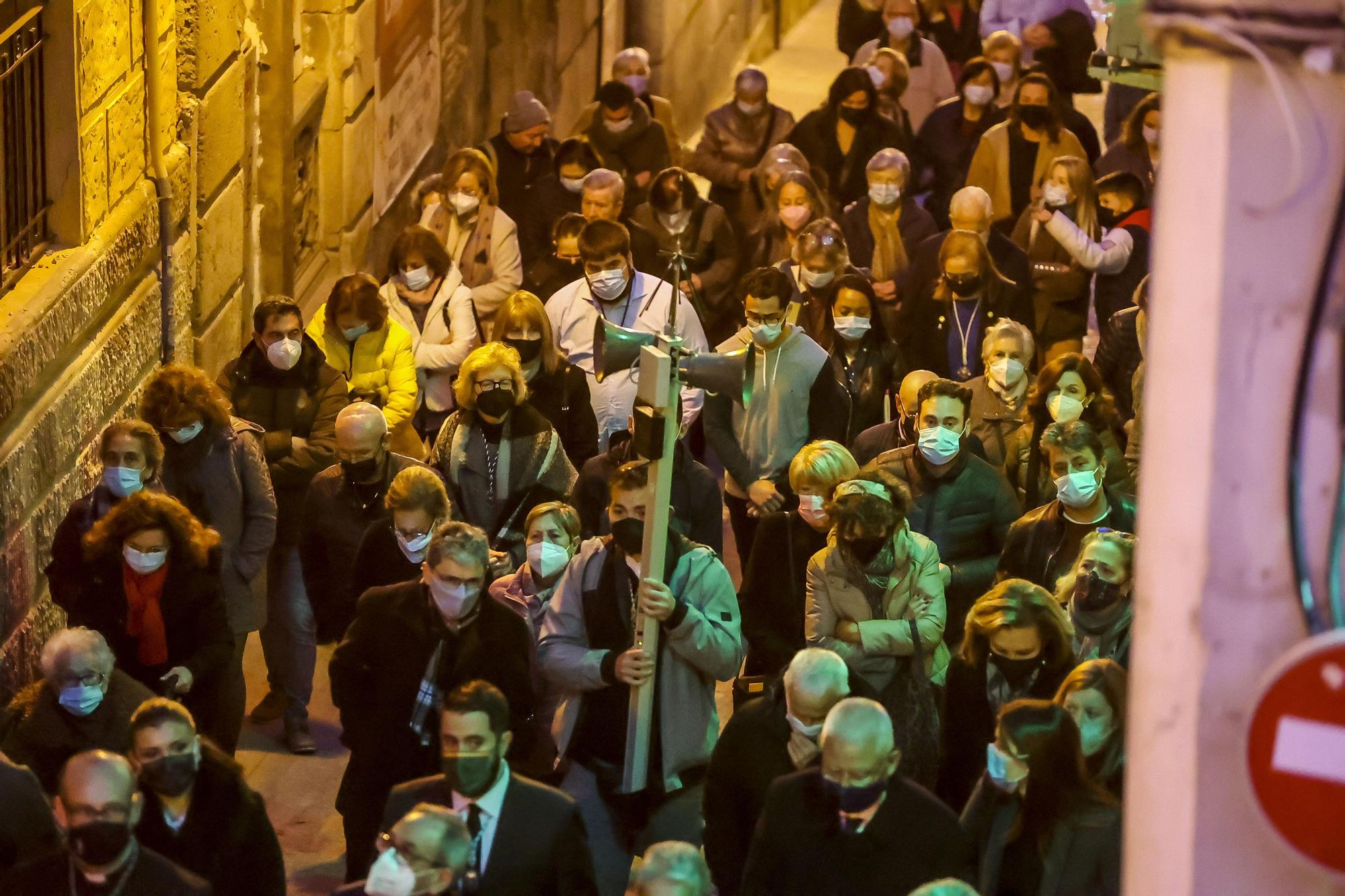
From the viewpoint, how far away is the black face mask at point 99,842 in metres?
5.70

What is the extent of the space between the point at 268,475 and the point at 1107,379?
3838 millimetres

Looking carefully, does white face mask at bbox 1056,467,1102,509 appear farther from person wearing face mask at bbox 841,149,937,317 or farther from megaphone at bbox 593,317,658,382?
person wearing face mask at bbox 841,149,937,317

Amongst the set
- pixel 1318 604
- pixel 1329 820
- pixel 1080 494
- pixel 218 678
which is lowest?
pixel 218 678

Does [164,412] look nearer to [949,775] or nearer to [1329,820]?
[949,775]

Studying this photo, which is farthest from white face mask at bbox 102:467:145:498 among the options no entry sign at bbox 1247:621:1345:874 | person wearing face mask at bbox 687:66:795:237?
person wearing face mask at bbox 687:66:795:237

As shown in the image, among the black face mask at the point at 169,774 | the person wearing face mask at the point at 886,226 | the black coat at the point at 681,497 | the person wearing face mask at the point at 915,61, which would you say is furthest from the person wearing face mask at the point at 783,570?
the person wearing face mask at the point at 915,61

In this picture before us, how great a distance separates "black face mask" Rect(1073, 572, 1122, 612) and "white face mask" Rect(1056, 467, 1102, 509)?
575 mm

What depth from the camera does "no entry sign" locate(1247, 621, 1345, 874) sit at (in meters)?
2.67

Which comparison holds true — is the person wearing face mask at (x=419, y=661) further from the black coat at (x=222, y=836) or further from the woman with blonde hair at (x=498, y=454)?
the woman with blonde hair at (x=498, y=454)

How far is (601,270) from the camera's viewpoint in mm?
9734

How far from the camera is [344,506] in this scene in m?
8.12

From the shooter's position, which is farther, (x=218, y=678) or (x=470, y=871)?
(x=218, y=678)

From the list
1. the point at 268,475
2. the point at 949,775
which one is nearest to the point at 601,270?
the point at 268,475

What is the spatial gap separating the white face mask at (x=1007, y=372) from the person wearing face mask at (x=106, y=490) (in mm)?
3225
